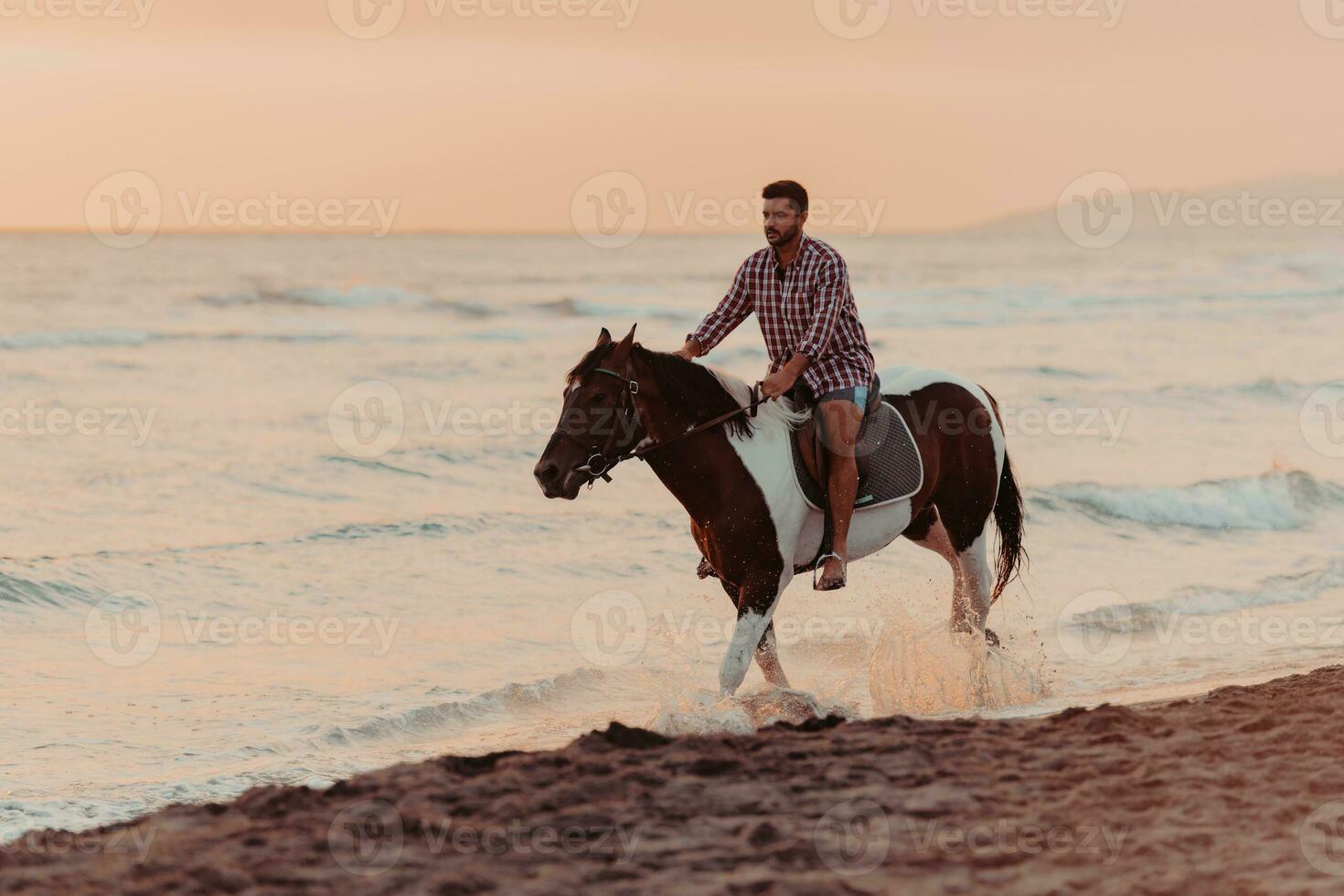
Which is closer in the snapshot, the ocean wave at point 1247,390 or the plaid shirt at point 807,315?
the plaid shirt at point 807,315

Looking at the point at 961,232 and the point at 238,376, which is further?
the point at 961,232

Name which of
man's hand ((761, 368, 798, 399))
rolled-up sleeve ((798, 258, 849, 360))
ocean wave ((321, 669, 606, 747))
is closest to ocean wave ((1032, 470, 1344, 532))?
ocean wave ((321, 669, 606, 747))

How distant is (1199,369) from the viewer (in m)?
27.4

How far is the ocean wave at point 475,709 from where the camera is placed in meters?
8.30

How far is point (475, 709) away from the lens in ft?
28.9

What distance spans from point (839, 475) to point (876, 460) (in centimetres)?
42

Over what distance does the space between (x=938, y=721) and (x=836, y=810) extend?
144cm

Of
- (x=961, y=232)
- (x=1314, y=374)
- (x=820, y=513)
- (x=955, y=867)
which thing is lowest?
(x=955, y=867)

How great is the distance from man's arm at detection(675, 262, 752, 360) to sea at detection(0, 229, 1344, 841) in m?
1.66

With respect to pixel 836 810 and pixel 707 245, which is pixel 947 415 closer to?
pixel 836 810

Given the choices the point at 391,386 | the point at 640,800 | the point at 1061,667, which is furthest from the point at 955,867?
the point at 391,386

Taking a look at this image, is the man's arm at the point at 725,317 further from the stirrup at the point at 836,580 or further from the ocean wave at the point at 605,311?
the ocean wave at the point at 605,311

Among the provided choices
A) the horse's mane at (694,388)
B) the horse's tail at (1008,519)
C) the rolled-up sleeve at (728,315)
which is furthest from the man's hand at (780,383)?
the horse's tail at (1008,519)

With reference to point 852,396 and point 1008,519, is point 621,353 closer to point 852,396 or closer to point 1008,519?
point 852,396
